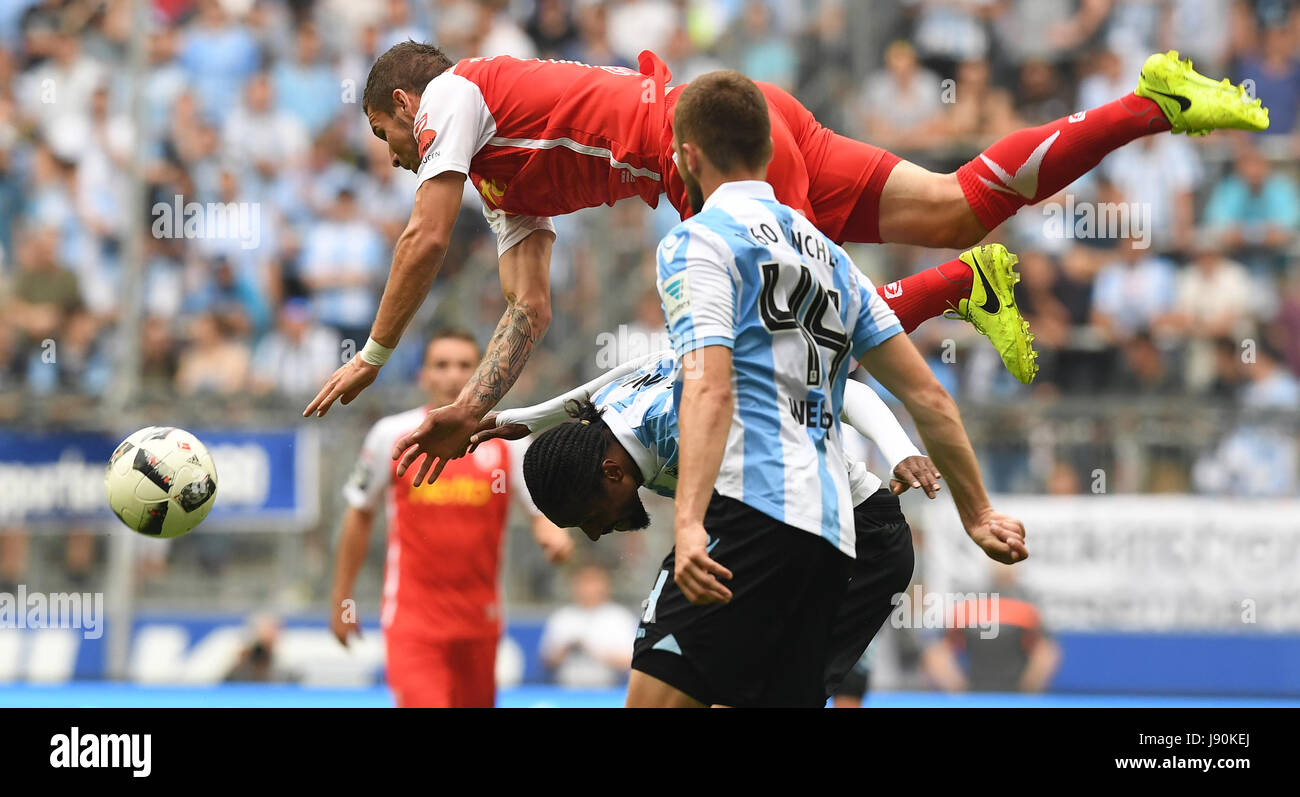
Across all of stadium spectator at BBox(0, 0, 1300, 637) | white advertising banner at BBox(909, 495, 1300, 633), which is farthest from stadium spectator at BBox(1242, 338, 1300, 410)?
white advertising banner at BBox(909, 495, 1300, 633)

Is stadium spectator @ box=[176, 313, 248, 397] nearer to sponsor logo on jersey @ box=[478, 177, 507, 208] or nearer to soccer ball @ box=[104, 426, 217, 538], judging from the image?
soccer ball @ box=[104, 426, 217, 538]

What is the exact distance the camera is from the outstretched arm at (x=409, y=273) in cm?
605

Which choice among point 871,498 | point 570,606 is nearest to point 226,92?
point 570,606

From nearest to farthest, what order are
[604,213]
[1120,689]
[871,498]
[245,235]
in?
[871,498] < [1120,689] < [604,213] < [245,235]

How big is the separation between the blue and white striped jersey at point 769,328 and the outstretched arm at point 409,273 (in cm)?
163

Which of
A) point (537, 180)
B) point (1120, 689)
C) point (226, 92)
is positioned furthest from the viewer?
point (226, 92)

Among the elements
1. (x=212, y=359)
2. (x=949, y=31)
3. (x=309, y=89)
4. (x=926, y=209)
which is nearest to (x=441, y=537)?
(x=926, y=209)

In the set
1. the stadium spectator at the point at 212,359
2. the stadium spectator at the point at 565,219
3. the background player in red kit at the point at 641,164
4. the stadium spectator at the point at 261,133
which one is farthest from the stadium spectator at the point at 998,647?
the stadium spectator at the point at 261,133

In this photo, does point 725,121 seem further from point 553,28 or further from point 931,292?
point 553,28

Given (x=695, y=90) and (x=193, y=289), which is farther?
(x=193, y=289)

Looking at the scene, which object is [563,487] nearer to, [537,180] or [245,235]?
[537,180]

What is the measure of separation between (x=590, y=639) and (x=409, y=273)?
640 cm

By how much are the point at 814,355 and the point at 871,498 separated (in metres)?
1.27

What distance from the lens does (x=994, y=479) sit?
476 inches
